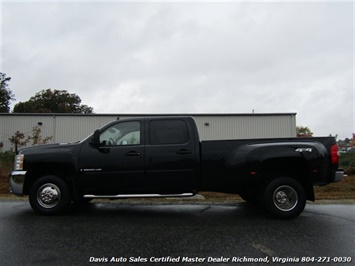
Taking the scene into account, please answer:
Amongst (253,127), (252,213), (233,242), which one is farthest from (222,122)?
(233,242)

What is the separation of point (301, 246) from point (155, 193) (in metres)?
2.83

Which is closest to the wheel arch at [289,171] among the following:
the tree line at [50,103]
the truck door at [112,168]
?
the truck door at [112,168]

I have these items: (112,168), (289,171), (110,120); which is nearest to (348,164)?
(289,171)

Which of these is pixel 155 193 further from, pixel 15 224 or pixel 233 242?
pixel 15 224

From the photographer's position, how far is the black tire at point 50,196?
6.34m

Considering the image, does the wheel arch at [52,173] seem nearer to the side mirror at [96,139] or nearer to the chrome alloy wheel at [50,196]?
the chrome alloy wheel at [50,196]

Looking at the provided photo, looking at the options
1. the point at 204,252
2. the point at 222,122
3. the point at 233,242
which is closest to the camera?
the point at 204,252

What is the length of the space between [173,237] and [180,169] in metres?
1.59

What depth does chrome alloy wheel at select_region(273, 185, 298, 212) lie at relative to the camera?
6182 mm

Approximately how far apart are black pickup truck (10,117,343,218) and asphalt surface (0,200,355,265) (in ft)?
1.50

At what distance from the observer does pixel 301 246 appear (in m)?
4.54

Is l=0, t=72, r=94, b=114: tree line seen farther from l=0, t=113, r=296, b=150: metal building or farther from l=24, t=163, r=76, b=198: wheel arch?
l=24, t=163, r=76, b=198: wheel arch

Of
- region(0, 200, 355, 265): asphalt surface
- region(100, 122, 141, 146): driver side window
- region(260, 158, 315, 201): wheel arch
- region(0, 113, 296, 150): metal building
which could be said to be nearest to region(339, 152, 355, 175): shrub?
region(0, 200, 355, 265): asphalt surface

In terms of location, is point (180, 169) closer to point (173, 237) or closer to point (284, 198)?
point (173, 237)
